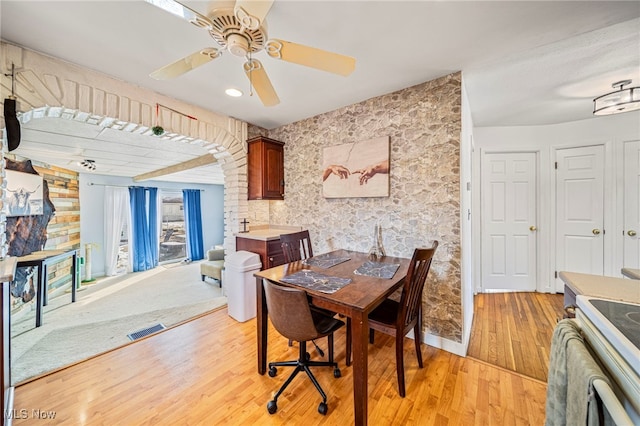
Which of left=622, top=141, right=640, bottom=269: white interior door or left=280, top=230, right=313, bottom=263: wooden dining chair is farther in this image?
left=622, top=141, right=640, bottom=269: white interior door

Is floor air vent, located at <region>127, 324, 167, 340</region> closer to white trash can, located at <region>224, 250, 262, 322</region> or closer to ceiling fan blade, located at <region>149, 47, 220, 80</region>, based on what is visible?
white trash can, located at <region>224, 250, 262, 322</region>

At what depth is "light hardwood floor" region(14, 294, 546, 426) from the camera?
4.91 ft

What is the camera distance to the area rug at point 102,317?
217cm

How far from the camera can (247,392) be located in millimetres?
1709

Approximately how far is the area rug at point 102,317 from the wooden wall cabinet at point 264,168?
1.66 m

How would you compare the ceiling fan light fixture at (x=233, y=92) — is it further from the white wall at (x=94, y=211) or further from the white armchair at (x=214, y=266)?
the white wall at (x=94, y=211)

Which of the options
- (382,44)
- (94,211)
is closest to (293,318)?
(382,44)

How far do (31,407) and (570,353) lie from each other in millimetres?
3003

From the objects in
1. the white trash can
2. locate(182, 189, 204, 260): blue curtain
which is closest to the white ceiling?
the white trash can

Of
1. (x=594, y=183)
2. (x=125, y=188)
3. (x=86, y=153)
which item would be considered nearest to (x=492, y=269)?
(x=594, y=183)

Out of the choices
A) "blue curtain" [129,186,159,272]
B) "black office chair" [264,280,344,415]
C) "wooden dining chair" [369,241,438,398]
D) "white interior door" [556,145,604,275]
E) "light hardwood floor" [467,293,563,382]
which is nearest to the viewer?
"black office chair" [264,280,344,415]

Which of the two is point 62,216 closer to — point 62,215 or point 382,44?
point 62,215

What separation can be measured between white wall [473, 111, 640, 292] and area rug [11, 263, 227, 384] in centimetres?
443

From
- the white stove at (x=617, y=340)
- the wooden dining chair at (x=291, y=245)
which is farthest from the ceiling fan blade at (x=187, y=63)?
the white stove at (x=617, y=340)
